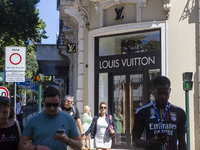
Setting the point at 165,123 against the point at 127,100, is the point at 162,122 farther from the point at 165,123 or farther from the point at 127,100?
the point at 127,100

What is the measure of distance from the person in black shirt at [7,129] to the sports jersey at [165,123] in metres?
1.26

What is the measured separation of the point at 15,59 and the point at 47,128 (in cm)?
681

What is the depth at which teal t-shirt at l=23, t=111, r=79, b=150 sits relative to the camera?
145 inches

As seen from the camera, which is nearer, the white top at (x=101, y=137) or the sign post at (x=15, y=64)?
the white top at (x=101, y=137)

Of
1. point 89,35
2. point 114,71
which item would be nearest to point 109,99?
point 114,71

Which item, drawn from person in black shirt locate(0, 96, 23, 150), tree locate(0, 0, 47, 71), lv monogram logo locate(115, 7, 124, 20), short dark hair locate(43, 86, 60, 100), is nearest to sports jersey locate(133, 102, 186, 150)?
short dark hair locate(43, 86, 60, 100)

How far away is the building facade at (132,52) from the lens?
1242cm

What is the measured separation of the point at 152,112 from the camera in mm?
3551

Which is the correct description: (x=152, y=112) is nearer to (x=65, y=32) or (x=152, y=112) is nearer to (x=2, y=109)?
(x=2, y=109)

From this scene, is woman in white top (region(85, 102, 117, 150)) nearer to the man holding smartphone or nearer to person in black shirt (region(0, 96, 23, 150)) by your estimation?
person in black shirt (region(0, 96, 23, 150))

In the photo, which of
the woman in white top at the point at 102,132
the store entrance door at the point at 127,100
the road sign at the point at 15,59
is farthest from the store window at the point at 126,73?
the road sign at the point at 15,59

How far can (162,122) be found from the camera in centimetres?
350

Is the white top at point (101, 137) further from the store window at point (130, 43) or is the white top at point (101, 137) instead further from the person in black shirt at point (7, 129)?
the person in black shirt at point (7, 129)

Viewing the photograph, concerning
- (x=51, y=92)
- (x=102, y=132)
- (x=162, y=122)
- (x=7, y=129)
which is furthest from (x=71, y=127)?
(x=102, y=132)
